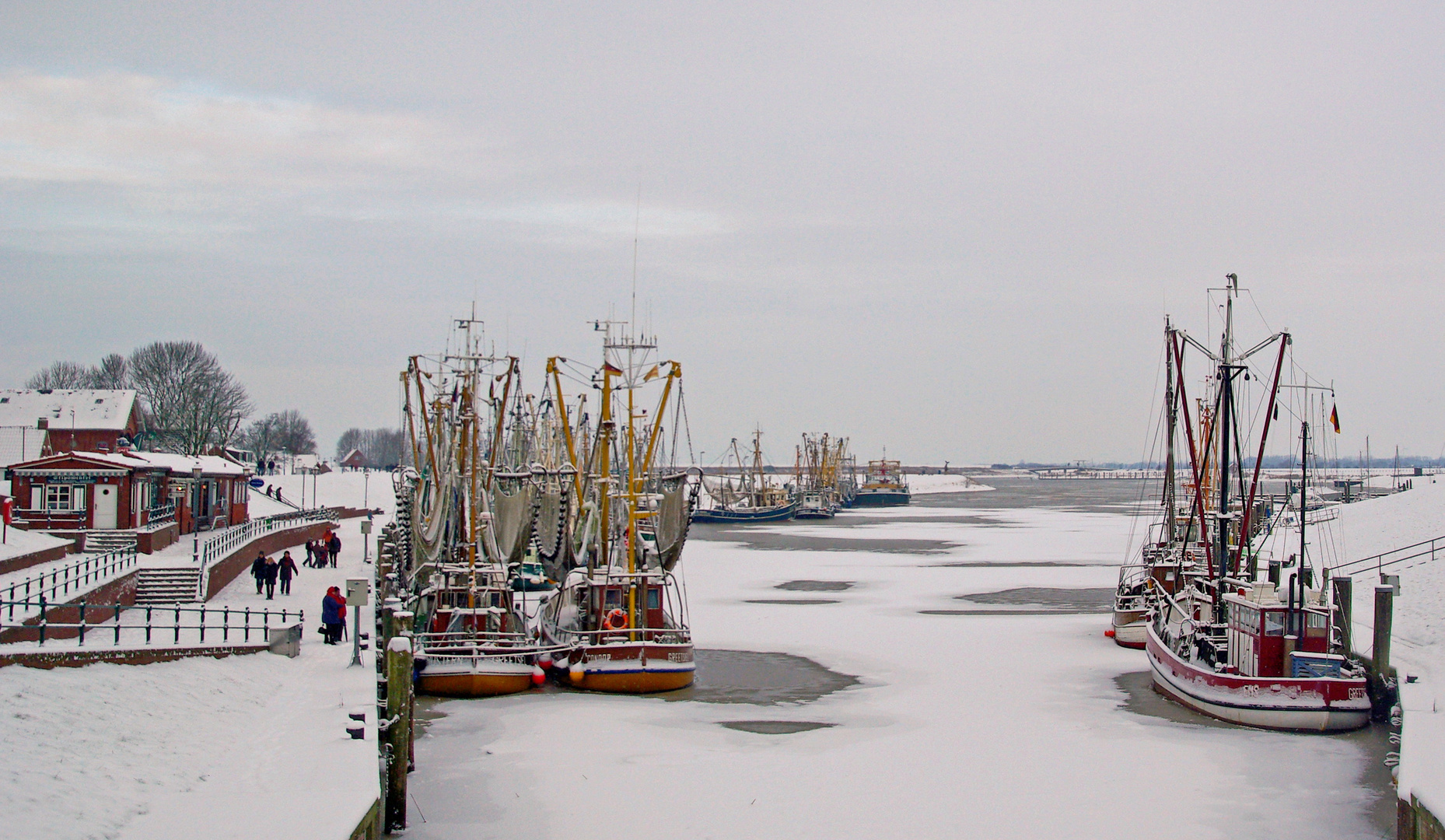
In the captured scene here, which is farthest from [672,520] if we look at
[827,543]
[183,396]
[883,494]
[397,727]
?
[883,494]

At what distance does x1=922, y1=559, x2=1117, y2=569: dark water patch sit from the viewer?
6281cm

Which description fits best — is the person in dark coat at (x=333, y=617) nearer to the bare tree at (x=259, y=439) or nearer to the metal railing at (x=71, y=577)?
the metal railing at (x=71, y=577)

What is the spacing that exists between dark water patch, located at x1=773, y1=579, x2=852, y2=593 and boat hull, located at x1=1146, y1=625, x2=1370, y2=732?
26418mm

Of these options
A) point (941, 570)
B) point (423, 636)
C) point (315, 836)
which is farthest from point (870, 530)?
point (315, 836)

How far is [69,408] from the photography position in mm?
75938

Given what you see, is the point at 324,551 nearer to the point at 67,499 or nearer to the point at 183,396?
the point at 67,499

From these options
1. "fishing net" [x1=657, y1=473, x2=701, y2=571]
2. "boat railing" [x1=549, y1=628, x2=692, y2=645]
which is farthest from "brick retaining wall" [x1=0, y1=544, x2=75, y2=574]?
"fishing net" [x1=657, y1=473, x2=701, y2=571]

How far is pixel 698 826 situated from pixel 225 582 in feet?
88.0

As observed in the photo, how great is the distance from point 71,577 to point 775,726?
1962cm

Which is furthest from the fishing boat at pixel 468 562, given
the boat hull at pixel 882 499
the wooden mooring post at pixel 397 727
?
the boat hull at pixel 882 499

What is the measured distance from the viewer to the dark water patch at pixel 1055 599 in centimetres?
4566

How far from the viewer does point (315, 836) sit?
13.0 meters

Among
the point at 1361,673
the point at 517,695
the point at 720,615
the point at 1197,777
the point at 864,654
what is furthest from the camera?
the point at 720,615

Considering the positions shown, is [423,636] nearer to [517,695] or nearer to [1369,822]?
[517,695]
